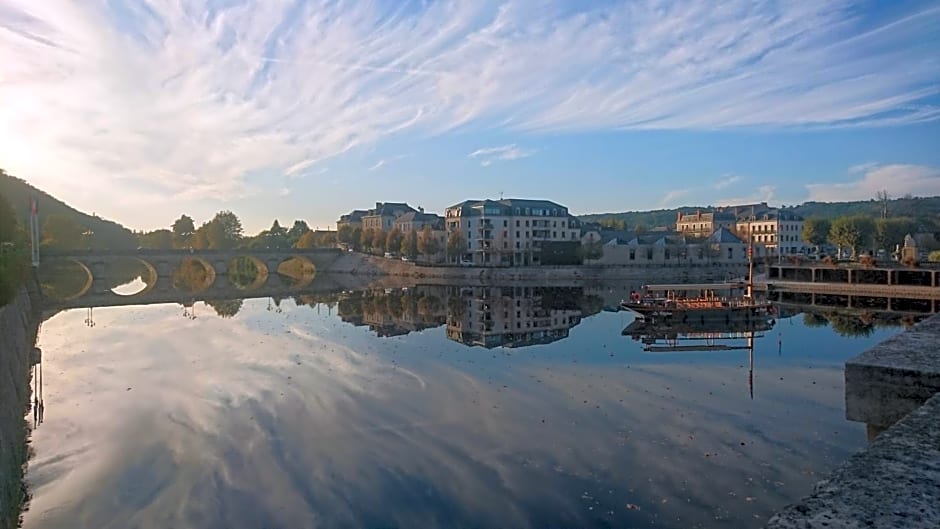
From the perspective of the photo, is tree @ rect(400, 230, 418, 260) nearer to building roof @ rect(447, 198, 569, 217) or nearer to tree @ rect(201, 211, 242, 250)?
building roof @ rect(447, 198, 569, 217)

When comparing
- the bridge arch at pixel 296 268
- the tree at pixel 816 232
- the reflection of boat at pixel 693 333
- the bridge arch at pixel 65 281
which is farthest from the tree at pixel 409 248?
the reflection of boat at pixel 693 333

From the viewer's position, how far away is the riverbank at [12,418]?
930cm

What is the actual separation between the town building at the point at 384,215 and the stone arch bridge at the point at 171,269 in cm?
2090

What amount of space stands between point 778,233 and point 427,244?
162 ft

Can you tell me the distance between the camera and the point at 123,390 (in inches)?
719

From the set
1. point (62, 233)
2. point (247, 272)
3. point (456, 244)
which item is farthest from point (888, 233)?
point (62, 233)

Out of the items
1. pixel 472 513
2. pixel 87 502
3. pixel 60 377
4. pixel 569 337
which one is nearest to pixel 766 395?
pixel 472 513

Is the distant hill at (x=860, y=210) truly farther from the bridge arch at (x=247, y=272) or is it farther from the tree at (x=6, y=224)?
the tree at (x=6, y=224)

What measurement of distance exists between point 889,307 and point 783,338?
18056mm

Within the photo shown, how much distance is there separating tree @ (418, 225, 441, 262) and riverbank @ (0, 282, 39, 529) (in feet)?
206

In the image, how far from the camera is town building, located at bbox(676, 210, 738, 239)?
104 meters

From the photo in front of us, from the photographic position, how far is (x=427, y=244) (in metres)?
83.8

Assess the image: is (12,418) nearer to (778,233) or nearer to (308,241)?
(778,233)

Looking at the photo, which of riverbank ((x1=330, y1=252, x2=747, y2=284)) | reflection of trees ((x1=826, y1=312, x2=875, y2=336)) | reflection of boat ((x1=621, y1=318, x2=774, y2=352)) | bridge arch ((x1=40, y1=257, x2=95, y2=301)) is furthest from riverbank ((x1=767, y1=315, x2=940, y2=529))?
riverbank ((x1=330, y1=252, x2=747, y2=284))
